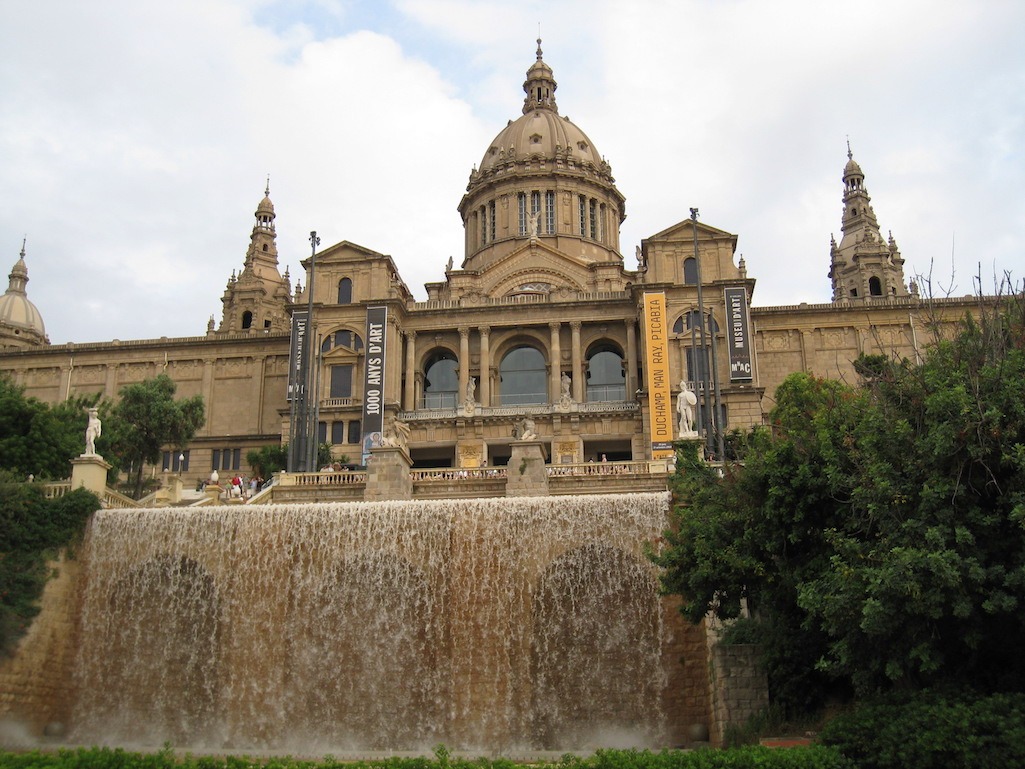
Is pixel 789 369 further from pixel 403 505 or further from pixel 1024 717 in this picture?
pixel 1024 717

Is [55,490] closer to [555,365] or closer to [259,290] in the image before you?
[555,365]

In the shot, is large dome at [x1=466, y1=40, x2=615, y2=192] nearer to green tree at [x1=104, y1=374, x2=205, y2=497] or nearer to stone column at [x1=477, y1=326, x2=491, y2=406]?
stone column at [x1=477, y1=326, x2=491, y2=406]

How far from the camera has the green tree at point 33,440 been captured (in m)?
35.8

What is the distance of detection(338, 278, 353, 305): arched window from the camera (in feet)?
190

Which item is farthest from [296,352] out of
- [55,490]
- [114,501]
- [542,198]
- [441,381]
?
[542,198]

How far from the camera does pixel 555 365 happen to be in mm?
56500

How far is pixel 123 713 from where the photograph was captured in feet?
89.9

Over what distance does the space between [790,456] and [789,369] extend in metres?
39.3

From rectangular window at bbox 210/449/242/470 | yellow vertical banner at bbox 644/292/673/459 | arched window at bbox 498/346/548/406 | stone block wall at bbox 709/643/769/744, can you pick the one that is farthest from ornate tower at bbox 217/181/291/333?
stone block wall at bbox 709/643/769/744

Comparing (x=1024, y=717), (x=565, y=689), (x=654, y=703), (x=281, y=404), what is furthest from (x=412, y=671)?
(x=281, y=404)

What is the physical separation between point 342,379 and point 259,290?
16.4 metres

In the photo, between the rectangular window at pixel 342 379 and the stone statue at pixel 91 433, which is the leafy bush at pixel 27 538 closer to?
the stone statue at pixel 91 433

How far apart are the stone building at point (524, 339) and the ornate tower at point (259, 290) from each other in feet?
0.54

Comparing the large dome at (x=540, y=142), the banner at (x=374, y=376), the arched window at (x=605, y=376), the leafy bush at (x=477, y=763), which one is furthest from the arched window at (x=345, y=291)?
the leafy bush at (x=477, y=763)
